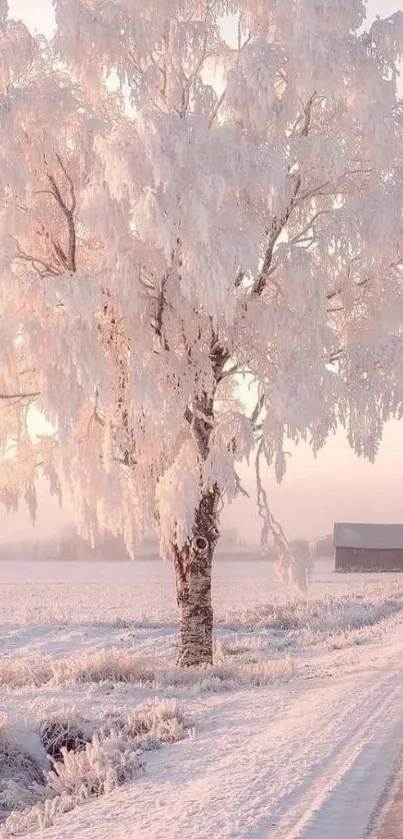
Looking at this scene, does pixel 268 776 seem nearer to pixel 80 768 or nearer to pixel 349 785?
pixel 349 785

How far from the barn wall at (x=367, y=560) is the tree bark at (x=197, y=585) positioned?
62.1 meters

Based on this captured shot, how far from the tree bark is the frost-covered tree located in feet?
0.12

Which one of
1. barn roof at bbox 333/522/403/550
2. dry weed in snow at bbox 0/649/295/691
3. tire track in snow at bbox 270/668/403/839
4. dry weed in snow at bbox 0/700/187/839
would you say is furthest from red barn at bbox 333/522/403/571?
tire track in snow at bbox 270/668/403/839

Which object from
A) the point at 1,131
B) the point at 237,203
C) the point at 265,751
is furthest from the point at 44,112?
the point at 265,751

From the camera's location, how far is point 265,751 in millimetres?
7801

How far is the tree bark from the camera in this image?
51.2ft

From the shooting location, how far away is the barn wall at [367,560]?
76.6 metres

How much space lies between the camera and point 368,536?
7850cm

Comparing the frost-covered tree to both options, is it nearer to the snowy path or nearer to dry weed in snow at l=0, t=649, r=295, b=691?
dry weed in snow at l=0, t=649, r=295, b=691

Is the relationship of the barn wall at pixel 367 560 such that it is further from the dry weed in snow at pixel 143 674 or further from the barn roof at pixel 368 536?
the dry weed in snow at pixel 143 674

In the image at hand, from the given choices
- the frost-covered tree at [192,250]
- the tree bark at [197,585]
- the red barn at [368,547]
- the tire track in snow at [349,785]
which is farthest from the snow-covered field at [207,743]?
the red barn at [368,547]

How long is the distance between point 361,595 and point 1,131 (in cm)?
3110

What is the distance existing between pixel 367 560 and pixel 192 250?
67.5 metres

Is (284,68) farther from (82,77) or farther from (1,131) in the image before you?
(1,131)
